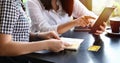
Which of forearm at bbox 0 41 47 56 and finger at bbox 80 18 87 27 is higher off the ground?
finger at bbox 80 18 87 27

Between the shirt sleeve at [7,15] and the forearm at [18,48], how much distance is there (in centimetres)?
7

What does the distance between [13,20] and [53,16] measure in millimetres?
718

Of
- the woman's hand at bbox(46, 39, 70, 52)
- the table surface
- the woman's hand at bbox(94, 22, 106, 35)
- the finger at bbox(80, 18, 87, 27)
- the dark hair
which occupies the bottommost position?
the table surface

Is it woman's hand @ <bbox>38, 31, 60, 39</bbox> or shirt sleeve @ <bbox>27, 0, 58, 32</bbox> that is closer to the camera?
woman's hand @ <bbox>38, 31, 60, 39</bbox>

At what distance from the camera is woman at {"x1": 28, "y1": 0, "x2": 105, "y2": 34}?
1560mm

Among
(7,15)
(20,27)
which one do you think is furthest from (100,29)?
(7,15)

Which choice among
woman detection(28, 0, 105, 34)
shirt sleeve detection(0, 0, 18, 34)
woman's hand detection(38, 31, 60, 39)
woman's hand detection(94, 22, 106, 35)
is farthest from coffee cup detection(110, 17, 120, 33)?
shirt sleeve detection(0, 0, 18, 34)

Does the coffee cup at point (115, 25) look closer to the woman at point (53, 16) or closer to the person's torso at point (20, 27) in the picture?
the woman at point (53, 16)

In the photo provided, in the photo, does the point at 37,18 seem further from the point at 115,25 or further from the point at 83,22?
the point at 115,25

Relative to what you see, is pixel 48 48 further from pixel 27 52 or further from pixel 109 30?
pixel 109 30

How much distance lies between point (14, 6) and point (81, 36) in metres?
0.54

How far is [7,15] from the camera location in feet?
3.34

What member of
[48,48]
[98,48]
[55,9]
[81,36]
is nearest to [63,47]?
[48,48]

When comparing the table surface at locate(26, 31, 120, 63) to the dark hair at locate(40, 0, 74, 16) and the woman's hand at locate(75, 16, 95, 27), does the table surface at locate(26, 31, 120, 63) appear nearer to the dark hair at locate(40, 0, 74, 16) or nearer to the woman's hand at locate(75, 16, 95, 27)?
the woman's hand at locate(75, 16, 95, 27)
